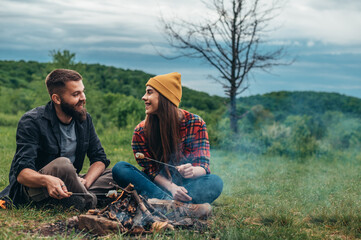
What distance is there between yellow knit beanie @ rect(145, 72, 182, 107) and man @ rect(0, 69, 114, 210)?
31.3 inches

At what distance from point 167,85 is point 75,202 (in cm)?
148

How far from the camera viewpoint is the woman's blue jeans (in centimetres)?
364

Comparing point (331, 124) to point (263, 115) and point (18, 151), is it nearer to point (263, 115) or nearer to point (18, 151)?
point (263, 115)

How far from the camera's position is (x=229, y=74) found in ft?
33.2

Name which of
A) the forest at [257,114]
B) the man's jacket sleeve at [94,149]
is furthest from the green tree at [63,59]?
the man's jacket sleeve at [94,149]

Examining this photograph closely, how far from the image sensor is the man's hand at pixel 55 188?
3371mm

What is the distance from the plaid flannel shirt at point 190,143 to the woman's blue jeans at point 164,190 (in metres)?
0.15

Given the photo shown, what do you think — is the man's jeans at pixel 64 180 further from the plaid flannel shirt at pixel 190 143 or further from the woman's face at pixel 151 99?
the woman's face at pixel 151 99

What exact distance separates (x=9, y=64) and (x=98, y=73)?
907cm

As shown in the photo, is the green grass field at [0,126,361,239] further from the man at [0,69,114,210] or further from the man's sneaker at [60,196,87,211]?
the man at [0,69,114,210]

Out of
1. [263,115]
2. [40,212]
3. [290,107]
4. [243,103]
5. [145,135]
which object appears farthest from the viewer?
[290,107]

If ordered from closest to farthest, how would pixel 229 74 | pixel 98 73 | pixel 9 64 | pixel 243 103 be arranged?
1. pixel 229 74
2. pixel 243 103
3. pixel 98 73
4. pixel 9 64

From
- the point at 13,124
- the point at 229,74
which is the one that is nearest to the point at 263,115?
the point at 229,74

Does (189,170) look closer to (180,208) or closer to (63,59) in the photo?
(180,208)
